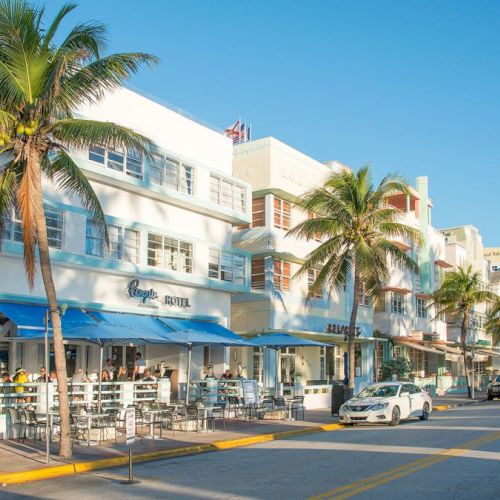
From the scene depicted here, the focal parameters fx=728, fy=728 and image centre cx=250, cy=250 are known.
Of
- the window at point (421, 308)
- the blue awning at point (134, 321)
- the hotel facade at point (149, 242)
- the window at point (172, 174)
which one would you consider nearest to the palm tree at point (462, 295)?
the window at point (421, 308)

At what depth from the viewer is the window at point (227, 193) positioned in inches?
1161

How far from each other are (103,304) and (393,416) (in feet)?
32.7

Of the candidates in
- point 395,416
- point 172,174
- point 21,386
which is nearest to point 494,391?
point 395,416

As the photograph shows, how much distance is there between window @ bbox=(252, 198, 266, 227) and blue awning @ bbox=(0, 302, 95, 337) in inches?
505

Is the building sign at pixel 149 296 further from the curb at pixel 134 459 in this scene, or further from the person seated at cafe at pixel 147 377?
the curb at pixel 134 459

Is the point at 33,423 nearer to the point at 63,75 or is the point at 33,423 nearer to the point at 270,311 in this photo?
the point at 63,75

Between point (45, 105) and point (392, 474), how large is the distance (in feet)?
32.1

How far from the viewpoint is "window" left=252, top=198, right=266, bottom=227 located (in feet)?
110

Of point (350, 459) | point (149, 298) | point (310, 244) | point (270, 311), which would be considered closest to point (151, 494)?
point (350, 459)

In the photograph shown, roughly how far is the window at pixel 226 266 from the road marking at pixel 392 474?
14.5m

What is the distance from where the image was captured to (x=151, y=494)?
1112 cm

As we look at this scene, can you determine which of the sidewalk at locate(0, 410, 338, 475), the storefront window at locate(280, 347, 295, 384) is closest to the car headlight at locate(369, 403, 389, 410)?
the sidewalk at locate(0, 410, 338, 475)

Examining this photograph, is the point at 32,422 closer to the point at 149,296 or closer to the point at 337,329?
the point at 149,296

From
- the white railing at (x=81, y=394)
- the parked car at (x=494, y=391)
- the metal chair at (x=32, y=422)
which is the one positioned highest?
the white railing at (x=81, y=394)
